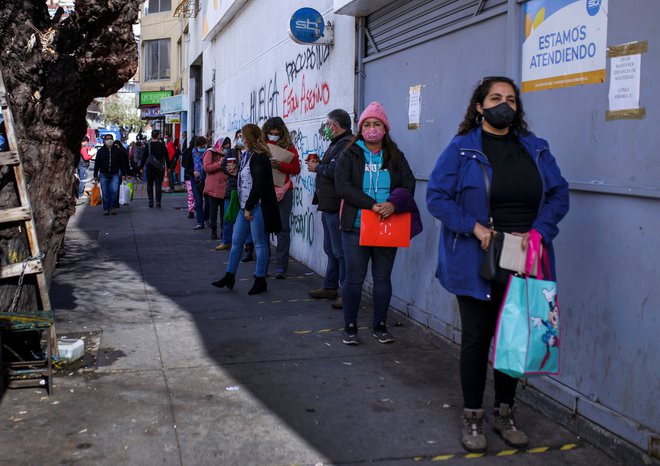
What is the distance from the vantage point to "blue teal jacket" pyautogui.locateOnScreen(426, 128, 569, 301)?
3.84m

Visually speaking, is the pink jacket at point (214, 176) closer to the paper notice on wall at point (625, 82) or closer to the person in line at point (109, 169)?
the person in line at point (109, 169)

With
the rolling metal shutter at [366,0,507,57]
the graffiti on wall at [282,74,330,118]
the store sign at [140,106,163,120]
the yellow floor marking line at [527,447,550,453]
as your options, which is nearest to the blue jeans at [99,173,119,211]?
the graffiti on wall at [282,74,330,118]

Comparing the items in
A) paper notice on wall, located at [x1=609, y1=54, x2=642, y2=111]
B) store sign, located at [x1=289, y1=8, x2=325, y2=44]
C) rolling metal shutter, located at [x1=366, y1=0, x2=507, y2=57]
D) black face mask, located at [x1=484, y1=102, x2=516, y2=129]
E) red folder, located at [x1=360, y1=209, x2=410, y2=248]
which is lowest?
red folder, located at [x1=360, y1=209, x2=410, y2=248]

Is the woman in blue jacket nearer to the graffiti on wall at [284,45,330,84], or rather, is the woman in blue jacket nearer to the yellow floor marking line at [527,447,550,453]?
the yellow floor marking line at [527,447,550,453]

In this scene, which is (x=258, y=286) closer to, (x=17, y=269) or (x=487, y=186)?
(x=17, y=269)

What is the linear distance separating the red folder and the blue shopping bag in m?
2.00

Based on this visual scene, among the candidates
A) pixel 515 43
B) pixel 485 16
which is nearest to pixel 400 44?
pixel 485 16

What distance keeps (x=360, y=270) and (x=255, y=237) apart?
7.78 ft

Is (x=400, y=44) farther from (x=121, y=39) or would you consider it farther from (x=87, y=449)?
(x=87, y=449)

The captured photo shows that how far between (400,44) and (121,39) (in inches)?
98.3

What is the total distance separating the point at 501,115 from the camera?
3.88m

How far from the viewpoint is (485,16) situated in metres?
5.46

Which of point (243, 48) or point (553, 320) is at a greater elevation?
point (243, 48)

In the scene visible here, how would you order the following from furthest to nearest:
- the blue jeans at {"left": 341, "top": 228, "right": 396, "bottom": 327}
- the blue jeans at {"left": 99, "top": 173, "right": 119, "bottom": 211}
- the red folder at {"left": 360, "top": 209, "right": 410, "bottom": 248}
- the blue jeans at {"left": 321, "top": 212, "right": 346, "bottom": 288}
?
the blue jeans at {"left": 99, "top": 173, "right": 119, "bottom": 211}, the blue jeans at {"left": 321, "top": 212, "right": 346, "bottom": 288}, the blue jeans at {"left": 341, "top": 228, "right": 396, "bottom": 327}, the red folder at {"left": 360, "top": 209, "right": 410, "bottom": 248}
